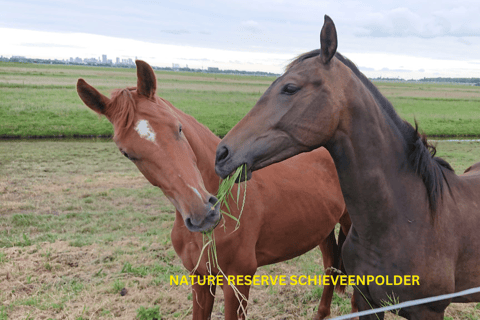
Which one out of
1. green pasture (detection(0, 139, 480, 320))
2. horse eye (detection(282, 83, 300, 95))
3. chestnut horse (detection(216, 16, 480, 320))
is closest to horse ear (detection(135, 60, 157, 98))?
chestnut horse (detection(216, 16, 480, 320))

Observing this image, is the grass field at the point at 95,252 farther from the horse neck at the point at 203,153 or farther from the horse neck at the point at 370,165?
the horse neck at the point at 370,165

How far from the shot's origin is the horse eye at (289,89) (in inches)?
72.9

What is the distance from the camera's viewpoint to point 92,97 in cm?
229

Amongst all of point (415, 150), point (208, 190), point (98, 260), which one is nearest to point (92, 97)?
point (208, 190)

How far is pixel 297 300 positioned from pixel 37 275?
352cm

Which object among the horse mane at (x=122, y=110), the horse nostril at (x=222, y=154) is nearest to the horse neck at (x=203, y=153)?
the horse mane at (x=122, y=110)

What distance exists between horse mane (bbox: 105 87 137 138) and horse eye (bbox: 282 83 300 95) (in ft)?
3.23

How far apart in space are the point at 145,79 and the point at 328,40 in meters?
1.21

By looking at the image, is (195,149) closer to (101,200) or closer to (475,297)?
(475,297)

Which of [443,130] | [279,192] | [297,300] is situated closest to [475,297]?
[279,192]

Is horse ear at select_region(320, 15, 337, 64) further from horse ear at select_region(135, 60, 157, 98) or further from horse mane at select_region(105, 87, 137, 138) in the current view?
horse mane at select_region(105, 87, 137, 138)

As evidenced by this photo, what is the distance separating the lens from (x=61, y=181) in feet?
28.9

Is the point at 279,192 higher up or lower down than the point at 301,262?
higher up

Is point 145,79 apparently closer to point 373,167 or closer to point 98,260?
point 373,167
